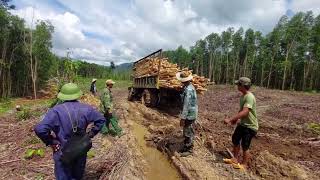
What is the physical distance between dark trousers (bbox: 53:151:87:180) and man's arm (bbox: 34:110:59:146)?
25cm

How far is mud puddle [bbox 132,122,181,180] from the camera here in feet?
22.1

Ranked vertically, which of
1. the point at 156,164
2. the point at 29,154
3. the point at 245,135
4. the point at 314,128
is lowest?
the point at 156,164

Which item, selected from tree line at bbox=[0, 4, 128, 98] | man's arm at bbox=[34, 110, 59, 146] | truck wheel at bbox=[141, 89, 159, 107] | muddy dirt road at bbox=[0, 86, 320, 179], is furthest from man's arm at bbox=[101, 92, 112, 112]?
tree line at bbox=[0, 4, 128, 98]

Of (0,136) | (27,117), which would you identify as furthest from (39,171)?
(27,117)

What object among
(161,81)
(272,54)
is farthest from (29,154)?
(272,54)

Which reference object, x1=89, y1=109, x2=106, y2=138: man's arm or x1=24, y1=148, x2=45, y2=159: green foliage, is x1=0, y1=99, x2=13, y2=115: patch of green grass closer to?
x1=24, y1=148, x2=45, y2=159: green foliage

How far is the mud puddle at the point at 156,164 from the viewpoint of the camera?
6750 millimetres

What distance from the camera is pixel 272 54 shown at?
5466cm

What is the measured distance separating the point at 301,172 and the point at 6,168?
5637mm

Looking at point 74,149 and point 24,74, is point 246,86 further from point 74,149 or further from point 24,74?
point 24,74

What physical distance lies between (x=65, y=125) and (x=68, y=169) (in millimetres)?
604

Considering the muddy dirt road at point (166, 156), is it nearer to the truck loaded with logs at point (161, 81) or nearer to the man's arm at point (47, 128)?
the man's arm at point (47, 128)

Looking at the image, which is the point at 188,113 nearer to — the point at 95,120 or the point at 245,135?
the point at 245,135

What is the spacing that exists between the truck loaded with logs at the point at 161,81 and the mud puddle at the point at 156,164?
4350 mm
